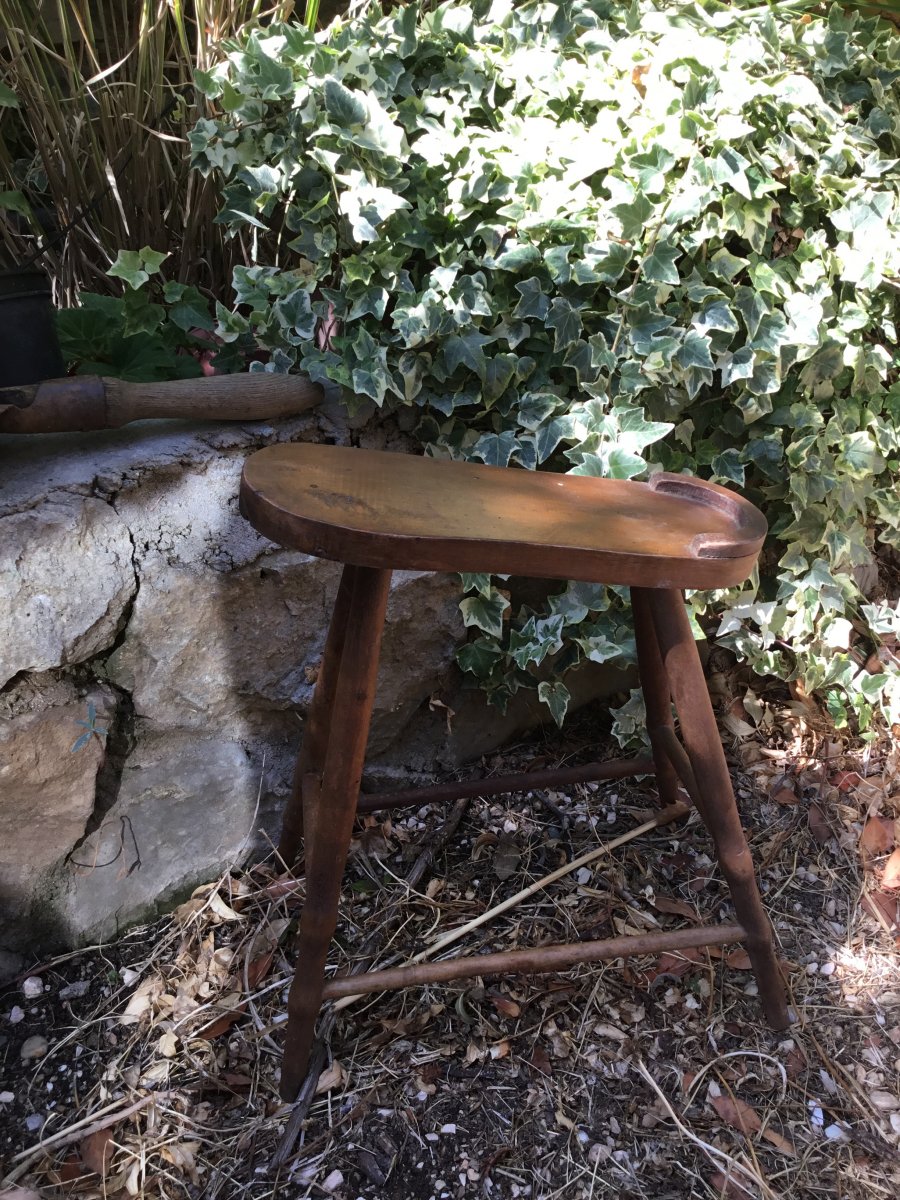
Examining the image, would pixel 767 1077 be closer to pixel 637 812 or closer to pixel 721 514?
pixel 637 812

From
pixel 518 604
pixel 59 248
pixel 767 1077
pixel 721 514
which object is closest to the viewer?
pixel 721 514

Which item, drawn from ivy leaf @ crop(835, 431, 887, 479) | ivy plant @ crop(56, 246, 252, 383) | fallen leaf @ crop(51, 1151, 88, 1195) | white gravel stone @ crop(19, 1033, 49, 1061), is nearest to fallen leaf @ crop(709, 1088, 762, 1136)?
fallen leaf @ crop(51, 1151, 88, 1195)

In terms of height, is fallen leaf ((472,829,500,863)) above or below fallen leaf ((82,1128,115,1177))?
below

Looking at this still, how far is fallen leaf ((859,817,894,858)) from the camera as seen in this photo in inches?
71.6

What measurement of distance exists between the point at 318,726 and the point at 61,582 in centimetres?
46

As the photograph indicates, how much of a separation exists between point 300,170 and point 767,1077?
66.7 inches

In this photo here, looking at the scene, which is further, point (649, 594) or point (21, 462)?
point (21, 462)

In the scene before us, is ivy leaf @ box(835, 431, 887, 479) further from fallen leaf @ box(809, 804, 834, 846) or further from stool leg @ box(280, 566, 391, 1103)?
stool leg @ box(280, 566, 391, 1103)

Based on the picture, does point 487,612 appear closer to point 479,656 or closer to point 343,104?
point 479,656

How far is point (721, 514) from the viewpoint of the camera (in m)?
1.27

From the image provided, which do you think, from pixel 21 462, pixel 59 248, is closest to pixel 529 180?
pixel 21 462

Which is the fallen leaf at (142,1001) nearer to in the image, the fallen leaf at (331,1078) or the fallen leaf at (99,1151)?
the fallen leaf at (99,1151)

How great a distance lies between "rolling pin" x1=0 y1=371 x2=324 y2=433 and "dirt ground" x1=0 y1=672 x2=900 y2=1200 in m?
0.85

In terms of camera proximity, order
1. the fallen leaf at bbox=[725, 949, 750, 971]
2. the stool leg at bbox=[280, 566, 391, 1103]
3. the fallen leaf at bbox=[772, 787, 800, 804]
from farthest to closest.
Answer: the fallen leaf at bbox=[772, 787, 800, 804] < the fallen leaf at bbox=[725, 949, 750, 971] < the stool leg at bbox=[280, 566, 391, 1103]
